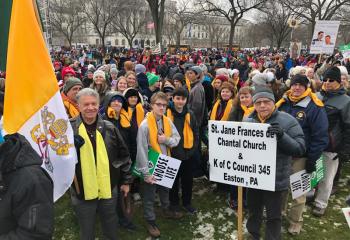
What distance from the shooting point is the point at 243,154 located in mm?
3539

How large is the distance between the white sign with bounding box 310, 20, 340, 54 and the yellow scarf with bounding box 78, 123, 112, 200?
11363 millimetres

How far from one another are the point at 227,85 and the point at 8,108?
11.2 ft

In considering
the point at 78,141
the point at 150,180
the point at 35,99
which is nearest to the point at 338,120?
the point at 150,180

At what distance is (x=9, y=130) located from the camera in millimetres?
2551

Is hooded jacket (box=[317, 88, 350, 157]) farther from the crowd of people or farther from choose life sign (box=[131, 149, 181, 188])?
choose life sign (box=[131, 149, 181, 188])

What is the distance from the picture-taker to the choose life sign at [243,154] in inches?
134

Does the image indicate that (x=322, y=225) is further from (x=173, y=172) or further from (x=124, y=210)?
(x=124, y=210)

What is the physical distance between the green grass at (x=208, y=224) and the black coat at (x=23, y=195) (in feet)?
8.29

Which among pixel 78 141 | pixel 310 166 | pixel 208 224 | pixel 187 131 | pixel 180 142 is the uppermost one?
pixel 78 141

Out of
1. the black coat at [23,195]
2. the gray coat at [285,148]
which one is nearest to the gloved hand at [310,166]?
the gray coat at [285,148]

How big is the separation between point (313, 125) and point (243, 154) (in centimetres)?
123

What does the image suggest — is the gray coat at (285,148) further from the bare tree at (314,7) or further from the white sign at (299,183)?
the bare tree at (314,7)

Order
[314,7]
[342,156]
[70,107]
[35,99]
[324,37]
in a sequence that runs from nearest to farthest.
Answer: [35,99], [70,107], [342,156], [324,37], [314,7]

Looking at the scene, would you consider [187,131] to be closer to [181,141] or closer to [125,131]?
[181,141]
